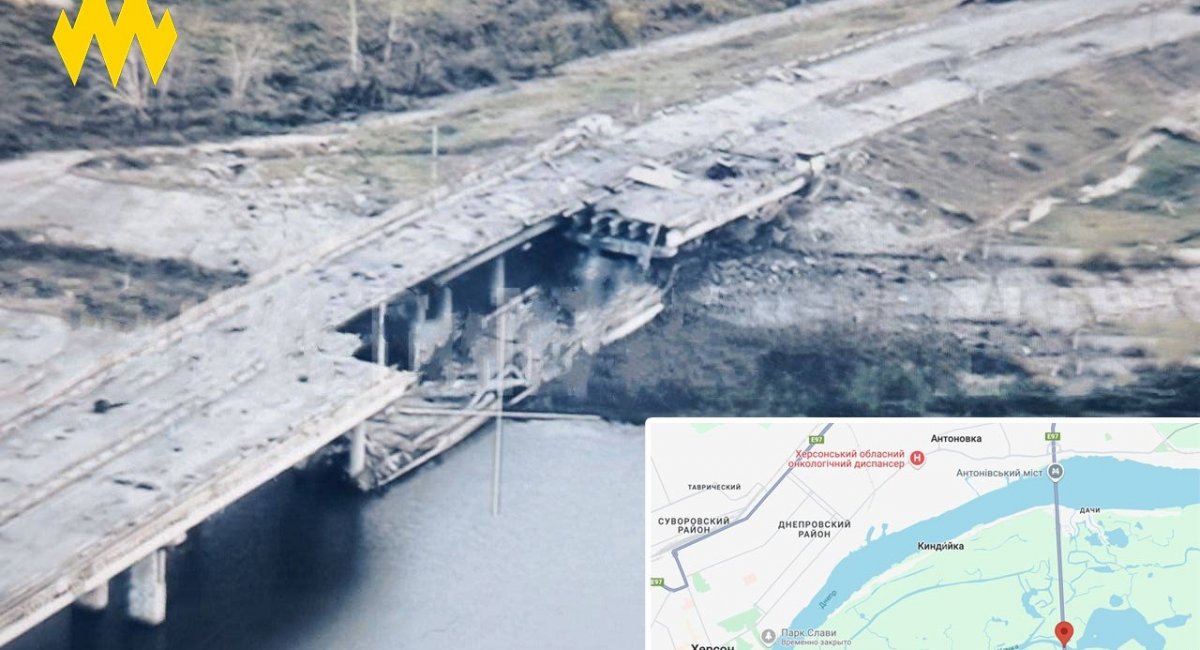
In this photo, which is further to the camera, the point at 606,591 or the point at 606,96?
the point at 606,96

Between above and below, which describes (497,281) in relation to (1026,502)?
above

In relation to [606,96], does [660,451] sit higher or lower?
lower

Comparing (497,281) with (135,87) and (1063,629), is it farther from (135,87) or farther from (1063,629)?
(1063,629)

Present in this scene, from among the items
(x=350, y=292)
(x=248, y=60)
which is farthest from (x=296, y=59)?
(x=350, y=292)

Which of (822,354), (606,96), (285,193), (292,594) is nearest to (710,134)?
(606,96)

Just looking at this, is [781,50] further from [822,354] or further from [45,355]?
[45,355]

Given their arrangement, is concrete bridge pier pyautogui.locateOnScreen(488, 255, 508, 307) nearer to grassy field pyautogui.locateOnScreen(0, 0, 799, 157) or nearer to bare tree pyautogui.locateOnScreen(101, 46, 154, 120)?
grassy field pyautogui.locateOnScreen(0, 0, 799, 157)

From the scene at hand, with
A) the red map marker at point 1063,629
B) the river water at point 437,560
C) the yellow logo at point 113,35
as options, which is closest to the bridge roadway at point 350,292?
the river water at point 437,560

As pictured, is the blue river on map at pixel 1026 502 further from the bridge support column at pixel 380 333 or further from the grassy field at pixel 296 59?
the grassy field at pixel 296 59
